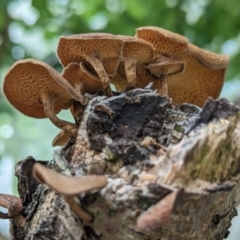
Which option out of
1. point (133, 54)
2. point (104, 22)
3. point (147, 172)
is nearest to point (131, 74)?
point (133, 54)

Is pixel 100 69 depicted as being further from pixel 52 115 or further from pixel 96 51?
pixel 52 115

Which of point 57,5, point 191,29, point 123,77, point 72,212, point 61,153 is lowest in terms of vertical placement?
point 72,212

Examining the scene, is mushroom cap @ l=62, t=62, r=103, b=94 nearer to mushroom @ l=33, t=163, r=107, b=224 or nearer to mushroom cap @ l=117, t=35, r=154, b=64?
mushroom cap @ l=117, t=35, r=154, b=64

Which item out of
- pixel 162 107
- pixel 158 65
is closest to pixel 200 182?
pixel 162 107

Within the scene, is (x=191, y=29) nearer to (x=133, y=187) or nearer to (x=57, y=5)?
(x=57, y=5)

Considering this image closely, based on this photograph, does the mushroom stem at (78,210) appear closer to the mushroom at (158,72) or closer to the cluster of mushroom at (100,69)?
the cluster of mushroom at (100,69)

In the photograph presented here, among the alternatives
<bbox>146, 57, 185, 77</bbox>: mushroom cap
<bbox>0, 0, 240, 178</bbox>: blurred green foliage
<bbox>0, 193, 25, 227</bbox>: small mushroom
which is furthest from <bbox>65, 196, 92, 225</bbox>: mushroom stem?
<bbox>0, 0, 240, 178</bbox>: blurred green foliage
